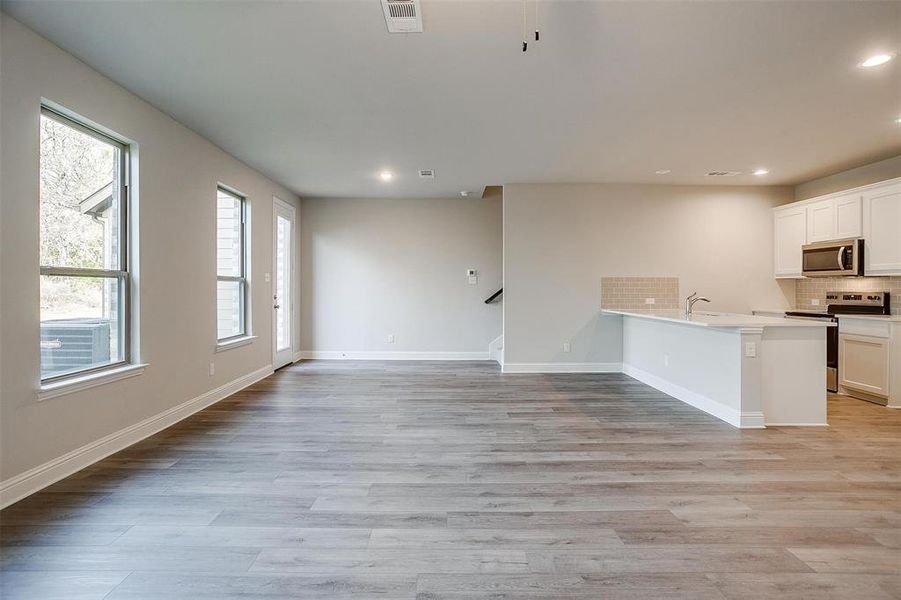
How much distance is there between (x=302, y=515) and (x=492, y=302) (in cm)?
519

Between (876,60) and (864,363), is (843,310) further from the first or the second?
(876,60)

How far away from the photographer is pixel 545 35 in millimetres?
2396

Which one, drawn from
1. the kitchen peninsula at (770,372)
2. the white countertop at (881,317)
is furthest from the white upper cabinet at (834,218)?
the kitchen peninsula at (770,372)

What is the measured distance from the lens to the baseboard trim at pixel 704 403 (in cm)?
349

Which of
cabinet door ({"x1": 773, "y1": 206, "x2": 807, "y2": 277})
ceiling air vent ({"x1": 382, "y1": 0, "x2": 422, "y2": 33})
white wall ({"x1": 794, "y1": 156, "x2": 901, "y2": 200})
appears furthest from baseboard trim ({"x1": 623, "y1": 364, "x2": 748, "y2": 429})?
ceiling air vent ({"x1": 382, "y1": 0, "x2": 422, "y2": 33})

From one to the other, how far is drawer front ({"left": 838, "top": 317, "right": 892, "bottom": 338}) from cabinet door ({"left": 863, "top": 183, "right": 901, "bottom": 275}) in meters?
0.56

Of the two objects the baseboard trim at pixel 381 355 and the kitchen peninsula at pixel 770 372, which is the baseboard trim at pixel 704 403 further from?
the baseboard trim at pixel 381 355

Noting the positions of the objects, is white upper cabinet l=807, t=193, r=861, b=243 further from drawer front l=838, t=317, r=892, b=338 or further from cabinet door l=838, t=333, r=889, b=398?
cabinet door l=838, t=333, r=889, b=398

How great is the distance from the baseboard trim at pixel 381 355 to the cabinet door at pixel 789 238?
15.0 feet

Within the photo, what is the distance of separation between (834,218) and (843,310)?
113cm

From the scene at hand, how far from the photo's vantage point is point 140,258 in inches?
127

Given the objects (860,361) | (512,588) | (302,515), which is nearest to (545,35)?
(512,588)

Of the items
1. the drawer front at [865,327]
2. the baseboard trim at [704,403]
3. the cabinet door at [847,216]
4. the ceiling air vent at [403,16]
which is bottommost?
the baseboard trim at [704,403]

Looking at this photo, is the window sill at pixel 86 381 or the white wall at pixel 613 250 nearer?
the window sill at pixel 86 381
